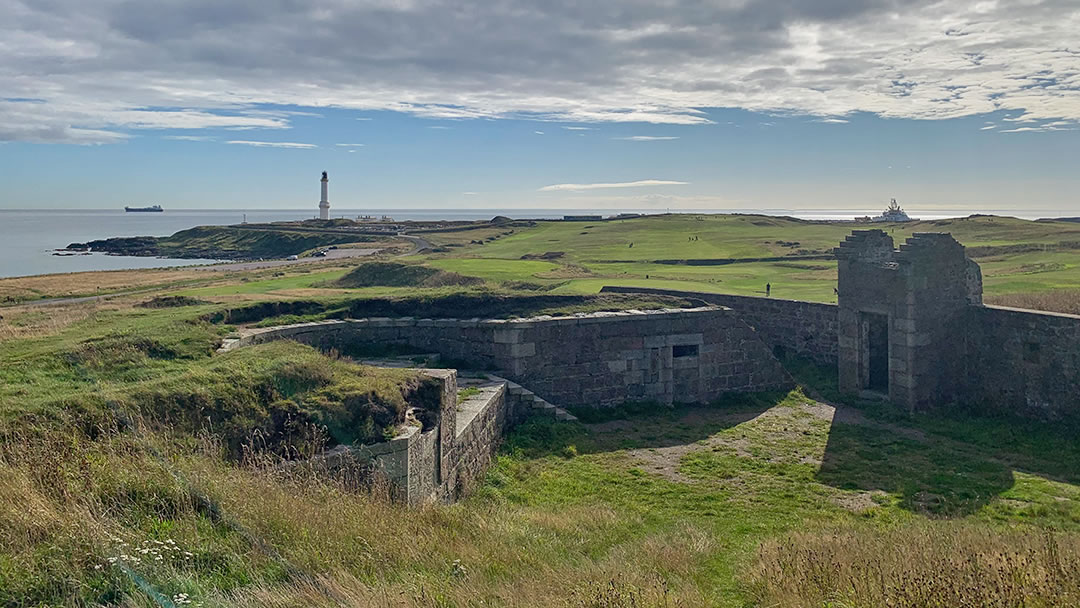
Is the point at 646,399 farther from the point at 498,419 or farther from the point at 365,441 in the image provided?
the point at 365,441

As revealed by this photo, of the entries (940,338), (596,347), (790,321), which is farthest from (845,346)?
(596,347)

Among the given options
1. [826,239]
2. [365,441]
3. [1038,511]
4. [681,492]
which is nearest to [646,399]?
[681,492]

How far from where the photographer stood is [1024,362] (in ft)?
48.8

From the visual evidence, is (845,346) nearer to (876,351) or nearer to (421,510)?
(876,351)

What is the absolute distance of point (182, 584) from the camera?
4.69 meters

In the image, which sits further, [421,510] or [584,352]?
[584,352]

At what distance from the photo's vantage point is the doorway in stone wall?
1716 centimetres

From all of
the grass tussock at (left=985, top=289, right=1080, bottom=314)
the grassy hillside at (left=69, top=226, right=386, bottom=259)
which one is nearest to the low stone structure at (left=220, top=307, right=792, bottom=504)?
the grass tussock at (left=985, top=289, right=1080, bottom=314)

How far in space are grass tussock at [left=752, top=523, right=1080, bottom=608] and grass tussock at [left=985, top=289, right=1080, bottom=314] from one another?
13432 millimetres

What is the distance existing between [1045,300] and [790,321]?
6716mm

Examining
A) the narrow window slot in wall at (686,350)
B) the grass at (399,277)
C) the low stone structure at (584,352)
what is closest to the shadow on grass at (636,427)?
the low stone structure at (584,352)

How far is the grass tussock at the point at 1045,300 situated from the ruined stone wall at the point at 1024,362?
3.88m

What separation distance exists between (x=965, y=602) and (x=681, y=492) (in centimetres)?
593

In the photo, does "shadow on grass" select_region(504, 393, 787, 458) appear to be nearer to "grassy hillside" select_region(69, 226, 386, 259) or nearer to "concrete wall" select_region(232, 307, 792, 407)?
"concrete wall" select_region(232, 307, 792, 407)
